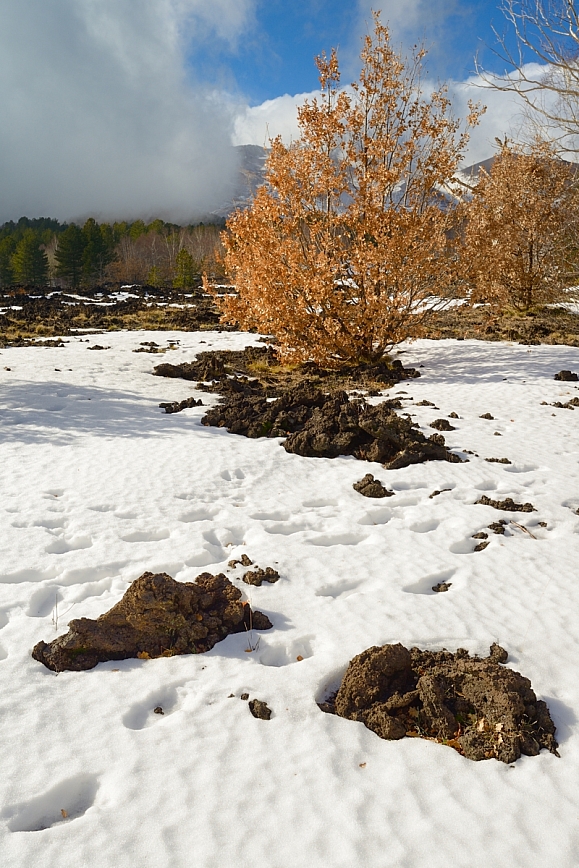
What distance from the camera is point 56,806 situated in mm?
2588

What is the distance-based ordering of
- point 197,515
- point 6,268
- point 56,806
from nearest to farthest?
point 56,806 → point 197,515 → point 6,268

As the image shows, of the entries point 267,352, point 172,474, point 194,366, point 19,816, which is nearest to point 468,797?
point 19,816

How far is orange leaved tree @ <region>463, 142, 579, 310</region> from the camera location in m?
18.0

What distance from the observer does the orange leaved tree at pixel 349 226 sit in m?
12.0

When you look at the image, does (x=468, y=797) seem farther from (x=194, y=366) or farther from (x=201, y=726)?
(x=194, y=366)

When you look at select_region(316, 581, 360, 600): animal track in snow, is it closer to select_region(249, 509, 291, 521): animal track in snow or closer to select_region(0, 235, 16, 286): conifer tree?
select_region(249, 509, 291, 521): animal track in snow

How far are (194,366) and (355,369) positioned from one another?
3.96 m

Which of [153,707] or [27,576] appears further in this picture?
[27,576]

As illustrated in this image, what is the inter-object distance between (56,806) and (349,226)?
38.7 feet

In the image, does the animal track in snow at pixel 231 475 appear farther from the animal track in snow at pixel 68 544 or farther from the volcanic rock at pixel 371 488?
the animal track in snow at pixel 68 544

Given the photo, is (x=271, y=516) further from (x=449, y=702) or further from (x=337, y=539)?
(x=449, y=702)

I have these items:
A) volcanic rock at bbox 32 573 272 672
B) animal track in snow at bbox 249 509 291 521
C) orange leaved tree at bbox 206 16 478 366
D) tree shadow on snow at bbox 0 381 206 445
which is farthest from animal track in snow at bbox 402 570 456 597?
orange leaved tree at bbox 206 16 478 366

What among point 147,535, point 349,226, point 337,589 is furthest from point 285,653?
point 349,226

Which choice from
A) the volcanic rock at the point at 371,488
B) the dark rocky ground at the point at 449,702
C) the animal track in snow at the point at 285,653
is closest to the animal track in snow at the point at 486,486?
the volcanic rock at the point at 371,488
